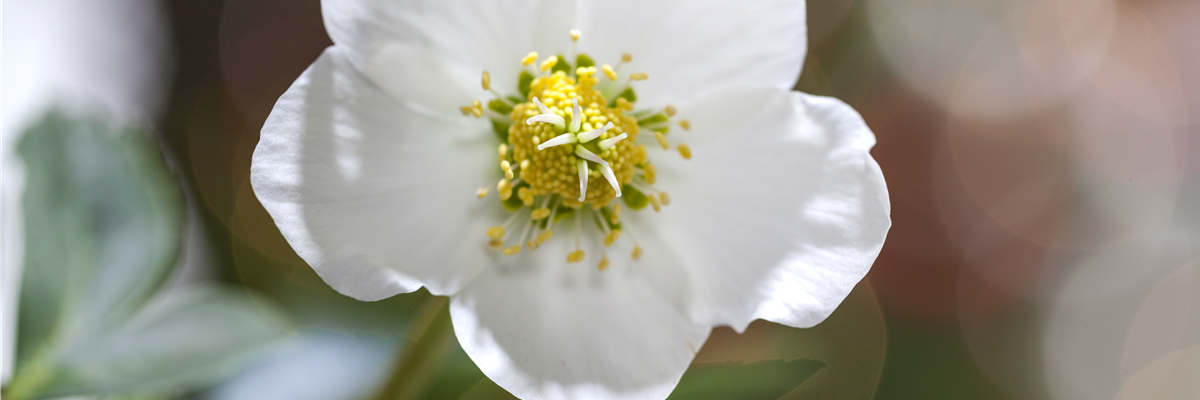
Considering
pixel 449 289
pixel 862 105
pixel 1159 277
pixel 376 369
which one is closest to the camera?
pixel 449 289

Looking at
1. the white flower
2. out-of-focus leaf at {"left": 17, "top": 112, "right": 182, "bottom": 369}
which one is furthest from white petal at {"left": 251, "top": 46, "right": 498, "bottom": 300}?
out-of-focus leaf at {"left": 17, "top": 112, "right": 182, "bottom": 369}

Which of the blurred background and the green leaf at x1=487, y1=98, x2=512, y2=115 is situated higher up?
the green leaf at x1=487, y1=98, x2=512, y2=115

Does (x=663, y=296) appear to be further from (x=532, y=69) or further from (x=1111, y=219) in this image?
(x=1111, y=219)

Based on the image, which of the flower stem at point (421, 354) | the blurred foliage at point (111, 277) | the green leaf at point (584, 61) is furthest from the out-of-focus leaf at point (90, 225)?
the green leaf at point (584, 61)

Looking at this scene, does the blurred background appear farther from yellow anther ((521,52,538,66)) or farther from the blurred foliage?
yellow anther ((521,52,538,66))

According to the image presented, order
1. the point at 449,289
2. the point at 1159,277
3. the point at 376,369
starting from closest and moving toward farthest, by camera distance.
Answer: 1. the point at 449,289
2. the point at 376,369
3. the point at 1159,277

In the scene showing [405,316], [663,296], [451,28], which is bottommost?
[405,316]

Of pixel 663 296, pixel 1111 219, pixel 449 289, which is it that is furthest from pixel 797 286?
pixel 1111 219
